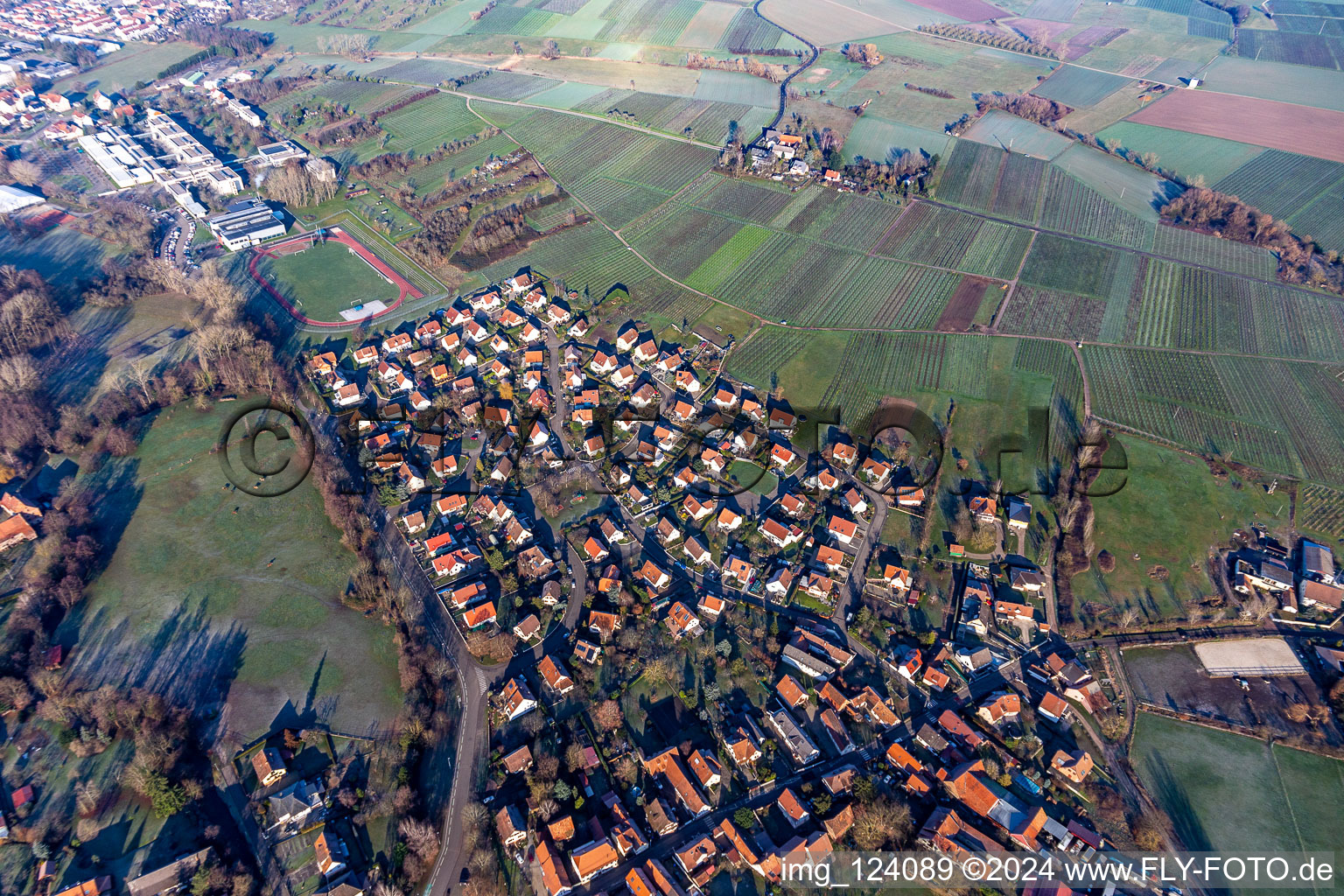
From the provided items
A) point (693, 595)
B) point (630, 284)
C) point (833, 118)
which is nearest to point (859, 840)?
point (693, 595)

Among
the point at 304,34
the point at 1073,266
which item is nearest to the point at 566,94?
the point at 304,34

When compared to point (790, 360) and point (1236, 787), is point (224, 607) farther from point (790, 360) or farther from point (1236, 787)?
point (1236, 787)

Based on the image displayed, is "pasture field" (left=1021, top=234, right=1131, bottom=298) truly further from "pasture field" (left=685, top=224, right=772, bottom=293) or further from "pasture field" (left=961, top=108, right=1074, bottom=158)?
"pasture field" (left=685, top=224, right=772, bottom=293)

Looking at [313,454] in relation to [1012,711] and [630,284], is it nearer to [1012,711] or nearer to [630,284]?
[630,284]

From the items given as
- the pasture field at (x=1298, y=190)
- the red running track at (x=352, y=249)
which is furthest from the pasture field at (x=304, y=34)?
the pasture field at (x=1298, y=190)

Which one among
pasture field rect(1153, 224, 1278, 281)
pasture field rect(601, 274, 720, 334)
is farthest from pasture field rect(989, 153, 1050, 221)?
pasture field rect(601, 274, 720, 334)

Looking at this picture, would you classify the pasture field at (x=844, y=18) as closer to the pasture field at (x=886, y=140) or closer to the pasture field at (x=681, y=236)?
the pasture field at (x=886, y=140)
